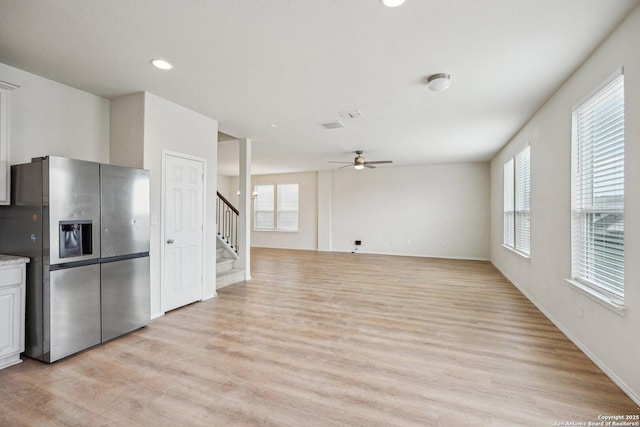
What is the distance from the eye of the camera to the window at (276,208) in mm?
10570

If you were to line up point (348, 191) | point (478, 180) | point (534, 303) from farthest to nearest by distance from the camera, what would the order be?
point (348, 191), point (478, 180), point (534, 303)

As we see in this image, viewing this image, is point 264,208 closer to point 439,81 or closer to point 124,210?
point 124,210

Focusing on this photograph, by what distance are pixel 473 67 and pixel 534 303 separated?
11.6ft

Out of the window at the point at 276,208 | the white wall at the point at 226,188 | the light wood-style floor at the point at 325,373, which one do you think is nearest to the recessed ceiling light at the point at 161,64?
the light wood-style floor at the point at 325,373

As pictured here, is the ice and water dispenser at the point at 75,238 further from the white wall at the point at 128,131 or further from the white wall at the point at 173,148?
the white wall at the point at 128,131

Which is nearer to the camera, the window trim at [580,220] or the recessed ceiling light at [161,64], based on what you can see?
the window trim at [580,220]

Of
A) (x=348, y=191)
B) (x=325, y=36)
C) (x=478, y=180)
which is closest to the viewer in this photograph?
(x=325, y=36)

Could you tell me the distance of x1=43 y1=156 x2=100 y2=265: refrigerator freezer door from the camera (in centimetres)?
260

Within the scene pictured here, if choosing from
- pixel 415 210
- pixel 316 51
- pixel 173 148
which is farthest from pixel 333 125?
pixel 415 210

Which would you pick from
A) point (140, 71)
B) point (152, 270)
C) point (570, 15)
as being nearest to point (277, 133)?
point (140, 71)

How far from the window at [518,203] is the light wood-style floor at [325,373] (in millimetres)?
1549

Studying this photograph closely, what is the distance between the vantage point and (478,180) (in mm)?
8375

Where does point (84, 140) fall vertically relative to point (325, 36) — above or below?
below

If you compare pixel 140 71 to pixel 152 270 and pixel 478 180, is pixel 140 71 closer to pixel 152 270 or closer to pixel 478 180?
pixel 152 270
